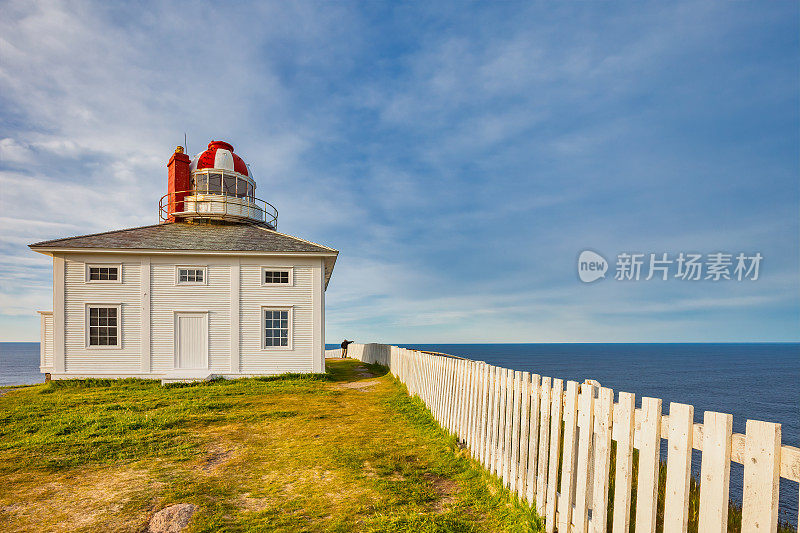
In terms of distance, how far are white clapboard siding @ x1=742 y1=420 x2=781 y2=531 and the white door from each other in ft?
62.2

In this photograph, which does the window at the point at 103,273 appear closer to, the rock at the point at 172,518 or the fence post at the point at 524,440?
the rock at the point at 172,518

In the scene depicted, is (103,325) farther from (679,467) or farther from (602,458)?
(679,467)

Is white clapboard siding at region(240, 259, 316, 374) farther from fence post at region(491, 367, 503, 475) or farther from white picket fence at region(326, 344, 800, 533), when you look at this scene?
fence post at region(491, 367, 503, 475)

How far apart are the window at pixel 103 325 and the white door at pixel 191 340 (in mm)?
2404

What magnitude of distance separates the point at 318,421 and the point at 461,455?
14.9 feet

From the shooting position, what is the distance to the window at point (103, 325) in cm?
1789

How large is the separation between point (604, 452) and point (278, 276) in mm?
17154

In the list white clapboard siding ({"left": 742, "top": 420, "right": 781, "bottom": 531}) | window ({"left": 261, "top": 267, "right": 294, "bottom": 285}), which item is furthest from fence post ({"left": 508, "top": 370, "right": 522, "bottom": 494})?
window ({"left": 261, "top": 267, "right": 294, "bottom": 285})

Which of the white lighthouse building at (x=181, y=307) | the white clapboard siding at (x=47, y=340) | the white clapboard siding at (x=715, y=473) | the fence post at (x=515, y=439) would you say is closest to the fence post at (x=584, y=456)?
the white clapboard siding at (x=715, y=473)

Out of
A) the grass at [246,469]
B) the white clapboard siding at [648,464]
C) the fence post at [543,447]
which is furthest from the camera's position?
the grass at [246,469]

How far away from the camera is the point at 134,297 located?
59.5ft

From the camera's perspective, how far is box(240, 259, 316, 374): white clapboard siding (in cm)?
1859

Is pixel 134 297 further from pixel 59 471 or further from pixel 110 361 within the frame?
pixel 59 471

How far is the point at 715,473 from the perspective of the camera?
2.56 meters
